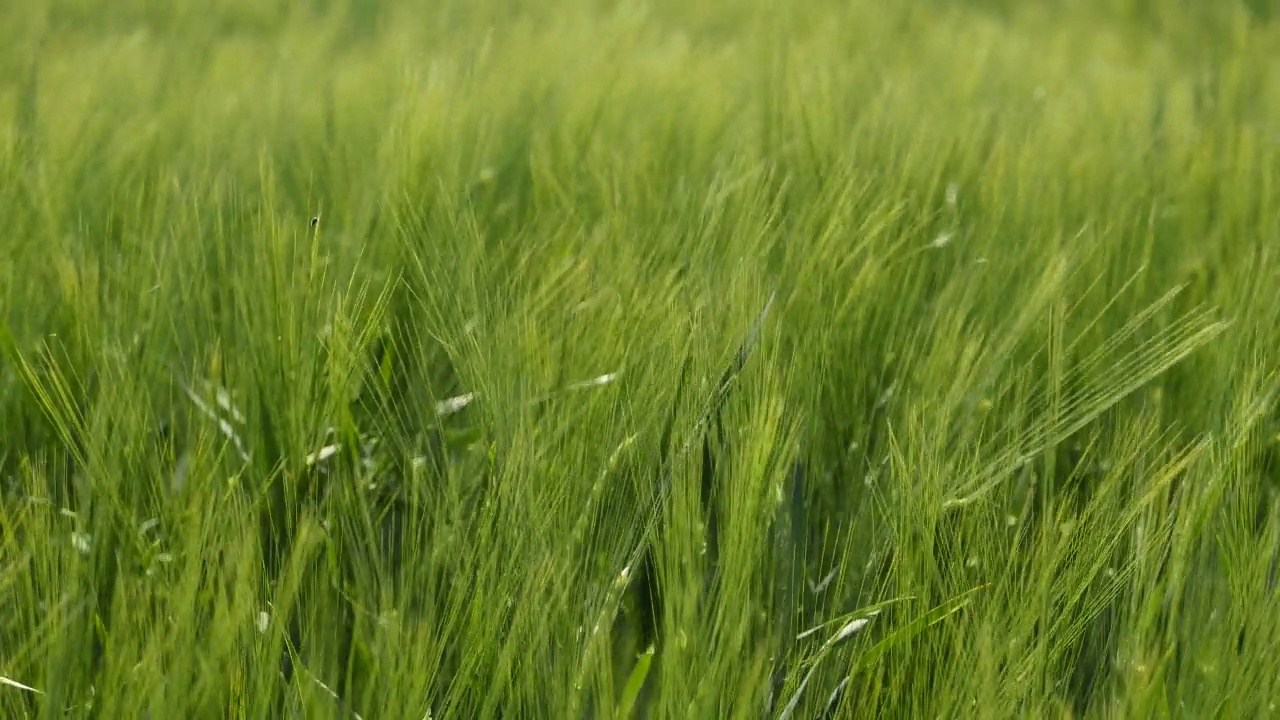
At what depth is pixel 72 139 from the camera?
112cm

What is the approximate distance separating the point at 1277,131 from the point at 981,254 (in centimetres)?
68

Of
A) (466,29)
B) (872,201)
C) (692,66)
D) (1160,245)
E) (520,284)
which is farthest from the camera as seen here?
(466,29)

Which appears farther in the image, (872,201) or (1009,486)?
(872,201)

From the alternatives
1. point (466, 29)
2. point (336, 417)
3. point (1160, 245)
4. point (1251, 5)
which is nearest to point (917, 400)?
point (336, 417)

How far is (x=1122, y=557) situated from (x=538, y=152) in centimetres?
64

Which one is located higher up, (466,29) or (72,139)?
(72,139)

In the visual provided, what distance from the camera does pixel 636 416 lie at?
0.69 m

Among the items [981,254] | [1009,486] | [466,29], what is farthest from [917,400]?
[466,29]

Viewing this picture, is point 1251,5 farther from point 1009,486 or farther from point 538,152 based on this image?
point 1009,486

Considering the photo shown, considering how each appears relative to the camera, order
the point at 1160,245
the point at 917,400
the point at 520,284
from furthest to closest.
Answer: the point at 1160,245 < the point at 520,284 < the point at 917,400

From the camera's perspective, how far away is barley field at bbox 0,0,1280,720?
60 centimetres

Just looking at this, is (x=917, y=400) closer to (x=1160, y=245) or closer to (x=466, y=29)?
(x=1160, y=245)

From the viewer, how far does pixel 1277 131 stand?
4.60 ft

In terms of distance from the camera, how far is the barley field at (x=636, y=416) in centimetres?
60
